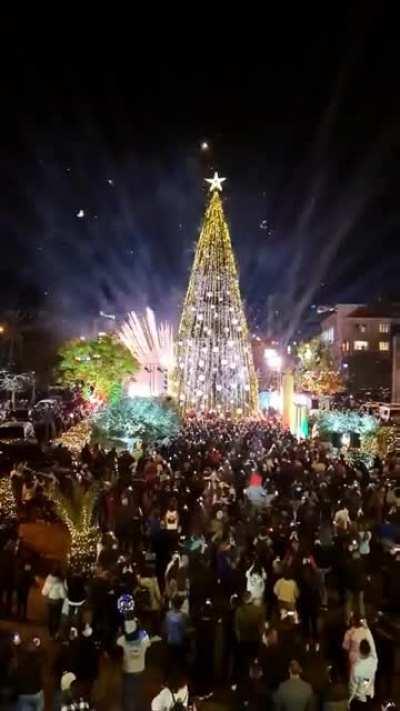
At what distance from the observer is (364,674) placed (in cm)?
662

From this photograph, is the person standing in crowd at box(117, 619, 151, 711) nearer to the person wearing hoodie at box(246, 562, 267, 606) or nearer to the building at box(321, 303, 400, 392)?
the person wearing hoodie at box(246, 562, 267, 606)

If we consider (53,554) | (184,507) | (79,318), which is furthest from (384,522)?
(79,318)

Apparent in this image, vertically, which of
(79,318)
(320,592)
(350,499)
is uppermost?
(79,318)

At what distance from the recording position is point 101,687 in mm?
7453

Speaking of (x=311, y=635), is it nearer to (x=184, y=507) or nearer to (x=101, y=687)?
(x=101, y=687)

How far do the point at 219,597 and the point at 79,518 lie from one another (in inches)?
153

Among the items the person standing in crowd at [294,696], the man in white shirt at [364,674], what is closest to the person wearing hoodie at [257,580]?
the man in white shirt at [364,674]

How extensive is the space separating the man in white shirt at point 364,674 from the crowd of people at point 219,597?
11 mm

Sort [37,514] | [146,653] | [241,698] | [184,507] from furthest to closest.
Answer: [37,514] → [184,507] → [146,653] → [241,698]

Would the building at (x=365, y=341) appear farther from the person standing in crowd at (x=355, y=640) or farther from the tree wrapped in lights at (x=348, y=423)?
the person standing in crowd at (x=355, y=640)

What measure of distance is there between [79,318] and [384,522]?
4994 centimetres

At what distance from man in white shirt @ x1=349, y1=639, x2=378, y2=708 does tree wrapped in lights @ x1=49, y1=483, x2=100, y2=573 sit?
492cm

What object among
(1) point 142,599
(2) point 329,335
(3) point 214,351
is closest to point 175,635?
(1) point 142,599

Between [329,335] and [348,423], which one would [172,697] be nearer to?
[348,423]
